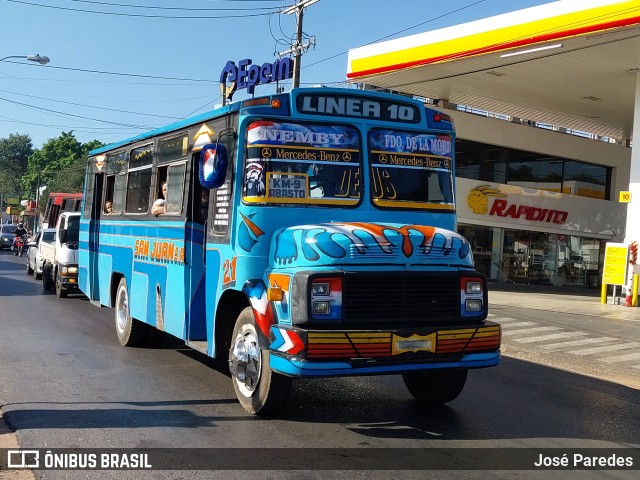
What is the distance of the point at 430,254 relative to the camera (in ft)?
21.9

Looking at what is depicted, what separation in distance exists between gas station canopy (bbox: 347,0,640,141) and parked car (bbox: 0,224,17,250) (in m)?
33.8

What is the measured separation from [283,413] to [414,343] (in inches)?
60.2

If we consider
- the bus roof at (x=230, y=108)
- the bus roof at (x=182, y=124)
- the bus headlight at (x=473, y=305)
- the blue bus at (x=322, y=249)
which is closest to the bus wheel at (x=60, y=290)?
the bus roof at (x=182, y=124)

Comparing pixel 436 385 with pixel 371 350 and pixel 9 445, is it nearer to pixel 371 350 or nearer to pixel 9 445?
pixel 371 350

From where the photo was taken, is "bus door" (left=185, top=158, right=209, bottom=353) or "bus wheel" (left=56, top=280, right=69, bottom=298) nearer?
"bus door" (left=185, top=158, right=209, bottom=353)

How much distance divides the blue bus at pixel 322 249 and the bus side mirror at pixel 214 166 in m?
0.01

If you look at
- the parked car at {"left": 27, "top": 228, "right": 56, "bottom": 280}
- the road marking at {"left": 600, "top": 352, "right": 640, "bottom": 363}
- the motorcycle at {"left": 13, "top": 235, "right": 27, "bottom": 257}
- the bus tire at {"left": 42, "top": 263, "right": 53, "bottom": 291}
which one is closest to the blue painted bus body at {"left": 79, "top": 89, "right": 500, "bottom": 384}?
the road marking at {"left": 600, "top": 352, "right": 640, "bottom": 363}

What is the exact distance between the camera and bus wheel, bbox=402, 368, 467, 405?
24.8 ft

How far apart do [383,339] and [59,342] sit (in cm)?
655

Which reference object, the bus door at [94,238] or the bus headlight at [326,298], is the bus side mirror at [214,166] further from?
the bus door at [94,238]

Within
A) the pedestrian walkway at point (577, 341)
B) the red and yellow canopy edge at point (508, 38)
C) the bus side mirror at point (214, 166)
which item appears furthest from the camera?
the red and yellow canopy edge at point (508, 38)

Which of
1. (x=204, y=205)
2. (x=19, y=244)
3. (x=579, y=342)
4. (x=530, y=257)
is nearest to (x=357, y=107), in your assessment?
(x=204, y=205)

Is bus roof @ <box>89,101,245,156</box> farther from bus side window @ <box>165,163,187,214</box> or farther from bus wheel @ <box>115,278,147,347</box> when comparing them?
bus wheel @ <box>115,278,147,347</box>

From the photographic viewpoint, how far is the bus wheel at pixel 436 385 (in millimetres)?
7555
